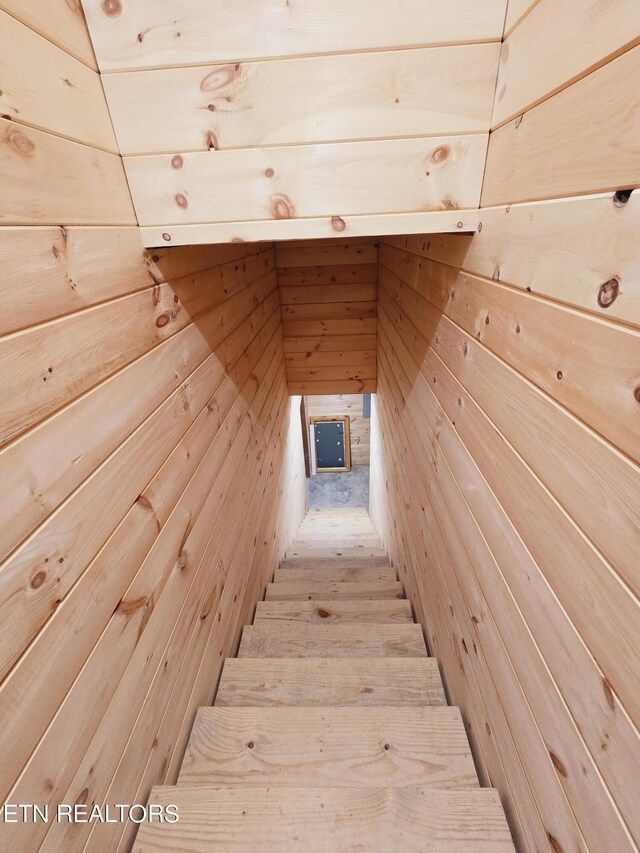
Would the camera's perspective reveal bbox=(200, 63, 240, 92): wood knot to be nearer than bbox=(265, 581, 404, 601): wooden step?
Yes

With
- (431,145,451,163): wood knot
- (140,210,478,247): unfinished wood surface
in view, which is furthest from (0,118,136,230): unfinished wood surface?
(431,145,451,163): wood knot

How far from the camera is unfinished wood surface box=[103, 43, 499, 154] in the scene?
0.85 meters

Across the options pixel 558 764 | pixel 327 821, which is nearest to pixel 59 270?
pixel 558 764

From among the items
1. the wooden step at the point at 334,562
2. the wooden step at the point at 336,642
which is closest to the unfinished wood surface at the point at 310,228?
the wooden step at the point at 336,642

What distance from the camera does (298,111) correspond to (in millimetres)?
901

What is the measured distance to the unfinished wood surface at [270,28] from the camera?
0.80m

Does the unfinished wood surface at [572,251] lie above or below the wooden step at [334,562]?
above

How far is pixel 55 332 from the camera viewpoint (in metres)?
0.70

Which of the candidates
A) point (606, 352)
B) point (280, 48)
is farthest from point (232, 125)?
point (606, 352)

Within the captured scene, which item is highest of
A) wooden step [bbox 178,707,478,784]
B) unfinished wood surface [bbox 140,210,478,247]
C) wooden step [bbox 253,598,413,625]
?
unfinished wood surface [bbox 140,210,478,247]

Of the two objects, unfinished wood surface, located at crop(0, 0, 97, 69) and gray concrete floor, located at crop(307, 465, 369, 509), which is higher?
unfinished wood surface, located at crop(0, 0, 97, 69)

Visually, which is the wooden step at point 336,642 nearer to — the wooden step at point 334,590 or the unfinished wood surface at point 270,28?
the wooden step at point 334,590

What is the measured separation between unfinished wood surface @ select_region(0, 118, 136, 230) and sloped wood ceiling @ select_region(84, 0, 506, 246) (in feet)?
0.31

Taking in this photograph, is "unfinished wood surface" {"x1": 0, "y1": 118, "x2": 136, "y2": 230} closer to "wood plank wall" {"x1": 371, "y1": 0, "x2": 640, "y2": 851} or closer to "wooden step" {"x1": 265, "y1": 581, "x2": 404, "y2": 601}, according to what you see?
"wood plank wall" {"x1": 371, "y1": 0, "x2": 640, "y2": 851}
